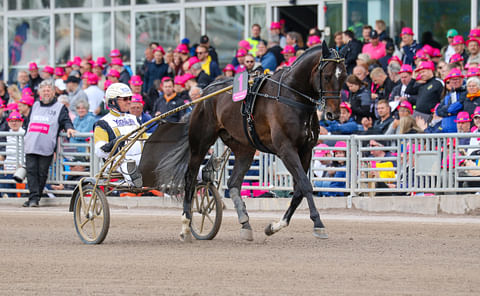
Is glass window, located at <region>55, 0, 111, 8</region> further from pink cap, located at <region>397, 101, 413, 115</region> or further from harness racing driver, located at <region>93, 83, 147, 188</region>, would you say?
harness racing driver, located at <region>93, 83, 147, 188</region>

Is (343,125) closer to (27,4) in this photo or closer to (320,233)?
(320,233)

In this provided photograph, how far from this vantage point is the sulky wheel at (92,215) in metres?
9.76

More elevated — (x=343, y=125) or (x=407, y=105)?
(x=407, y=105)

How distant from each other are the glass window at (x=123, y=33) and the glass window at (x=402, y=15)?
23.9 feet

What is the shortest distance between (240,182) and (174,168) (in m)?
0.75

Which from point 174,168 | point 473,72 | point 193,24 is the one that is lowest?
point 174,168

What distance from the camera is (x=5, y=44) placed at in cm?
2473

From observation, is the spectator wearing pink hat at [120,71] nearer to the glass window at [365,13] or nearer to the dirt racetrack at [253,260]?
the glass window at [365,13]

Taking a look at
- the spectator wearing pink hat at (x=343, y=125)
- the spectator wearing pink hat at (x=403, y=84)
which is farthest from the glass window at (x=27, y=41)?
the spectator wearing pink hat at (x=403, y=84)

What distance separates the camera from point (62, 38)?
79.3 feet

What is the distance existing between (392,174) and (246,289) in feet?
22.5

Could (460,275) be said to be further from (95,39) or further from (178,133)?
(95,39)

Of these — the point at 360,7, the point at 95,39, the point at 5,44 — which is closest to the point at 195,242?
the point at 360,7

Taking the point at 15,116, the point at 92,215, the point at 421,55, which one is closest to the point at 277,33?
the point at 421,55
